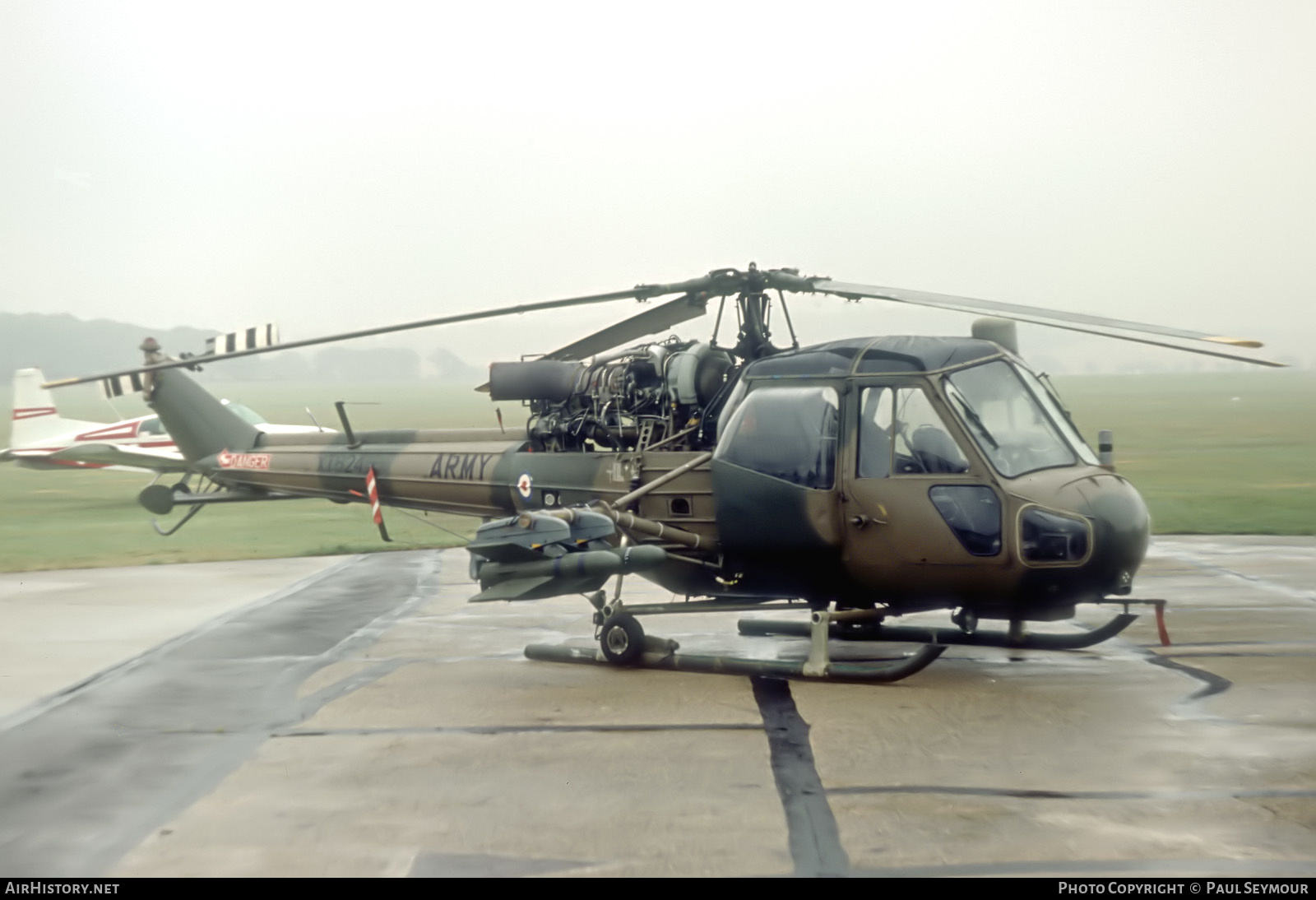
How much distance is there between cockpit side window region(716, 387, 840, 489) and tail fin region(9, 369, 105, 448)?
66.3ft

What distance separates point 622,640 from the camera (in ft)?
28.0

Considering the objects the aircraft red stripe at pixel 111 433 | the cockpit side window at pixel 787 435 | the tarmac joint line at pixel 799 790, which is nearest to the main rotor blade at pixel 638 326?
the cockpit side window at pixel 787 435

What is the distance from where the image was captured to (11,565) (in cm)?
1598

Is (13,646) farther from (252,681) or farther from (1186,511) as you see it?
(1186,511)

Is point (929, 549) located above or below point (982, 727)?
above

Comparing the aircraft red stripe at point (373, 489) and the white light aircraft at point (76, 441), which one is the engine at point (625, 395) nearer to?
the aircraft red stripe at point (373, 489)

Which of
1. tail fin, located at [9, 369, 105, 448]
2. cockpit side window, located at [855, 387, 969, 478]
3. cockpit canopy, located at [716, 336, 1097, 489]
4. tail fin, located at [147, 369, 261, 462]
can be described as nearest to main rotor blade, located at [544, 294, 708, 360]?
cockpit canopy, located at [716, 336, 1097, 489]

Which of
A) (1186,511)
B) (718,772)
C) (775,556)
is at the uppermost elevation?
(775,556)

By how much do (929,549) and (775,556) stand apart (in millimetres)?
1128

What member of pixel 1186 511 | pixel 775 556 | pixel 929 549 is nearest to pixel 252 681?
pixel 775 556

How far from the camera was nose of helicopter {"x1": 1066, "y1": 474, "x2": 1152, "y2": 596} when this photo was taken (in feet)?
23.4

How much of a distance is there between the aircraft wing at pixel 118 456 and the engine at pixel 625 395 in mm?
16566

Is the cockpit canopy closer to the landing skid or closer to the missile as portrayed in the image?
the missile
